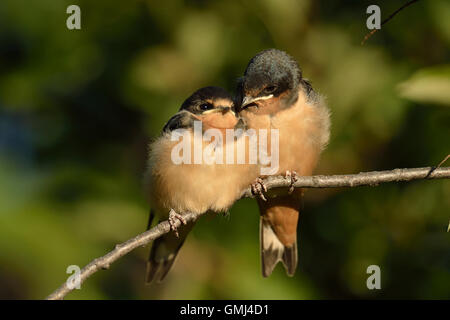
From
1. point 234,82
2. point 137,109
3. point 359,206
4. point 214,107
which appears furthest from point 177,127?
point 359,206

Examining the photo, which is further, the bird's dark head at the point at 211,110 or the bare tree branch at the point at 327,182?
the bird's dark head at the point at 211,110

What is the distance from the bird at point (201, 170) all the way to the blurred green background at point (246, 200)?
426 mm

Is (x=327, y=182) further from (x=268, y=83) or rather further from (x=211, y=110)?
(x=268, y=83)

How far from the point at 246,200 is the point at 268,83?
0.88 metres

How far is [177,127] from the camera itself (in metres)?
4.17

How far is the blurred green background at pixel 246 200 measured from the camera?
4.34m

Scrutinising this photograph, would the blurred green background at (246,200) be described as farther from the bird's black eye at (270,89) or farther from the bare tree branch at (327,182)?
the bare tree branch at (327,182)

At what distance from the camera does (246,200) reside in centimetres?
460

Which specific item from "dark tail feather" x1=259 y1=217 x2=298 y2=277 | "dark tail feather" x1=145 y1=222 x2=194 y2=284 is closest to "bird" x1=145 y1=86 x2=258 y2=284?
"dark tail feather" x1=145 y1=222 x2=194 y2=284

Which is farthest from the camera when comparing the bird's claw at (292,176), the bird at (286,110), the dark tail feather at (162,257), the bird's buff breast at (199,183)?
the dark tail feather at (162,257)

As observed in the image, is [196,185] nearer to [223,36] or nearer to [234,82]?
[234,82]

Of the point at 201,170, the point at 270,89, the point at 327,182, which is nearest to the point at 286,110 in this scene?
the point at 270,89

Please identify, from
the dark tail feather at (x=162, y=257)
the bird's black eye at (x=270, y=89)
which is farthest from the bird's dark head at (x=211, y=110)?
the dark tail feather at (x=162, y=257)

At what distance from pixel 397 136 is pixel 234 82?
3.94 feet
